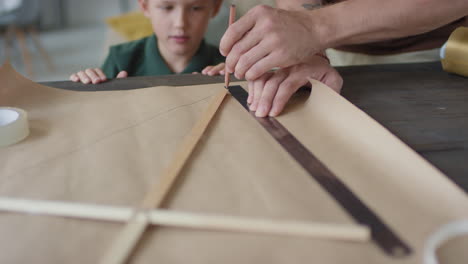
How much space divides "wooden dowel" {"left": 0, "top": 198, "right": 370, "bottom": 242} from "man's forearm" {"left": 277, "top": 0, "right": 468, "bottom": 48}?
40 centimetres

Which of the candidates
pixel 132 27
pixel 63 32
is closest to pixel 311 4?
pixel 132 27

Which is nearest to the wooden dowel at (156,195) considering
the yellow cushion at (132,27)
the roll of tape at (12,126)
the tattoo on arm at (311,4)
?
the roll of tape at (12,126)

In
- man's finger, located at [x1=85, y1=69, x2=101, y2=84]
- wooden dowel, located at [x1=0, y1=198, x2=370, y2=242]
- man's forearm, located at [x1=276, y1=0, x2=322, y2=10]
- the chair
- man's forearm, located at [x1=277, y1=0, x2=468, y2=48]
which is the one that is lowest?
the chair

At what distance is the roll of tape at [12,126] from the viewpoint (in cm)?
52

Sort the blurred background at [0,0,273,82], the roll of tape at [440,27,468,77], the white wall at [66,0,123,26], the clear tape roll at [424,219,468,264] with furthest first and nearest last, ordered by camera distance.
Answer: the white wall at [66,0,123,26] → the blurred background at [0,0,273,82] → the roll of tape at [440,27,468,77] → the clear tape roll at [424,219,468,264]

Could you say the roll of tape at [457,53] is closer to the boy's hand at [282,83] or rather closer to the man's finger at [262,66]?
the boy's hand at [282,83]

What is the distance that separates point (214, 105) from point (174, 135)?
0.11 metres

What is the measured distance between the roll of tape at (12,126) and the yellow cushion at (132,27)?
1.31m

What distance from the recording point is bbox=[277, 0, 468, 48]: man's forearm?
0.65 metres

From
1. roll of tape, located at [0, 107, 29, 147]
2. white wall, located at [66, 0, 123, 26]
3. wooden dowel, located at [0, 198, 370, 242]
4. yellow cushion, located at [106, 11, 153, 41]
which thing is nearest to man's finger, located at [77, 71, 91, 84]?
roll of tape, located at [0, 107, 29, 147]

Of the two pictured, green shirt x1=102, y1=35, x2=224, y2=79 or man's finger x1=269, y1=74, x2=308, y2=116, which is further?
green shirt x1=102, y1=35, x2=224, y2=79

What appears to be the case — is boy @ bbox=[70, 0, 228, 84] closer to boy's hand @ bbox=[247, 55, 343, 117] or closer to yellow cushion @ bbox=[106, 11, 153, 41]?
boy's hand @ bbox=[247, 55, 343, 117]

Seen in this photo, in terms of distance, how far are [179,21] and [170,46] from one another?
10 centimetres

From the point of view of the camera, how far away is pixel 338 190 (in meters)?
0.42
